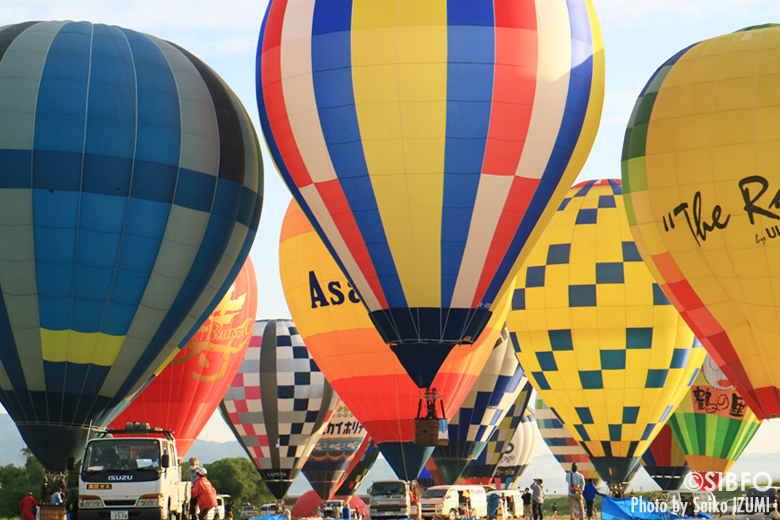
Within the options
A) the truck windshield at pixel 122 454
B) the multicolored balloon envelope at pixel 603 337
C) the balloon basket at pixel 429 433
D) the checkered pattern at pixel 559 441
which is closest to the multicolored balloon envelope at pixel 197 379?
the multicolored balloon envelope at pixel 603 337

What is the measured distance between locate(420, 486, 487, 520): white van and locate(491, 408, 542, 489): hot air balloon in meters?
14.2

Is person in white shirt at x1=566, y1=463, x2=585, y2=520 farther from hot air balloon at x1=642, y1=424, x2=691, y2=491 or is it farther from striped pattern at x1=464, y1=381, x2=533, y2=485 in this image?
striped pattern at x1=464, y1=381, x2=533, y2=485

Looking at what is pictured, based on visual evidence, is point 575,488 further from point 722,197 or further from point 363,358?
point 722,197

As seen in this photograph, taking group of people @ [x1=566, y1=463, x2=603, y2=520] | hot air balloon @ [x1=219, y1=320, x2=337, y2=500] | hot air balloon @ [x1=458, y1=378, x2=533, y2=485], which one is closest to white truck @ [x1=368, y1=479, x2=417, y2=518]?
group of people @ [x1=566, y1=463, x2=603, y2=520]

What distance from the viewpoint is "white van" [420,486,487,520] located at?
58.6 feet

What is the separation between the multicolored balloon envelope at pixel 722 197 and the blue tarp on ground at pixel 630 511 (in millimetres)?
2532

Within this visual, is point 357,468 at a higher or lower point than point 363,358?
lower

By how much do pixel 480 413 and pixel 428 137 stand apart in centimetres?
1161

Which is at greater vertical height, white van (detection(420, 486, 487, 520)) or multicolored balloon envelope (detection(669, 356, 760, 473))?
multicolored balloon envelope (detection(669, 356, 760, 473))

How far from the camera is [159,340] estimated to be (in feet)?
46.2

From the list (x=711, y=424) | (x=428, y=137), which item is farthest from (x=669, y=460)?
(x=428, y=137)

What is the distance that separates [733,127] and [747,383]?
3806mm

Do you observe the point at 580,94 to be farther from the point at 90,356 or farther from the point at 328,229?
the point at 90,356

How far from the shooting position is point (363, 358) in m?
17.4
